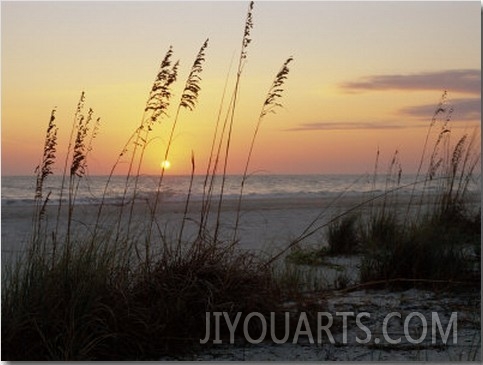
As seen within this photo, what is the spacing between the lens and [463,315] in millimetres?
4082

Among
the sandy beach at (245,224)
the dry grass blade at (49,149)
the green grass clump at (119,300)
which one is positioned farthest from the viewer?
the sandy beach at (245,224)

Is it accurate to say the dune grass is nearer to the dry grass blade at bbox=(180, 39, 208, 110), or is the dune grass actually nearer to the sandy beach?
the dry grass blade at bbox=(180, 39, 208, 110)

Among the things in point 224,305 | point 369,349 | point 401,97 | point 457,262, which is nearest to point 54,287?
point 224,305

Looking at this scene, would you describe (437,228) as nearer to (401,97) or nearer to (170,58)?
(401,97)

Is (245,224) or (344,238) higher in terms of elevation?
(344,238)

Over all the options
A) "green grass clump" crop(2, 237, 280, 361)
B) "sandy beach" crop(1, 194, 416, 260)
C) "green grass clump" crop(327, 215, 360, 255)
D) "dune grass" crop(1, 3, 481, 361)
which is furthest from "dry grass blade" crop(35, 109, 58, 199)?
"green grass clump" crop(327, 215, 360, 255)

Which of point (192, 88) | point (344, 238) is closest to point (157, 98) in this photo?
point (192, 88)

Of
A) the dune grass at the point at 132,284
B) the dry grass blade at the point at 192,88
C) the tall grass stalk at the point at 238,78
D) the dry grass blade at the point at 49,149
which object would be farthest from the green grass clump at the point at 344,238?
the dry grass blade at the point at 49,149

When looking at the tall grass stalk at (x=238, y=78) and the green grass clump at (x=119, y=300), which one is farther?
the tall grass stalk at (x=238, y=78)

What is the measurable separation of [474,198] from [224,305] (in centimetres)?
538

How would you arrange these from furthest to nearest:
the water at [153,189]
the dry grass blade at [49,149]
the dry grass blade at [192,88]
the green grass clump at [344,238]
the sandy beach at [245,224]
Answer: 1. the sandy beach at [245,224]
2. the green grass clump at [344,238]
3. the water at [153,189]
4. the dry grass blade at [192,88]
5. the dry grass blade at [49,149]

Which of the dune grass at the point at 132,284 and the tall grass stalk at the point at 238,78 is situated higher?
the tall grass stalk at the point at 238,78

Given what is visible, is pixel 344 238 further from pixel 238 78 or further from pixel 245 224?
pixel 245 224

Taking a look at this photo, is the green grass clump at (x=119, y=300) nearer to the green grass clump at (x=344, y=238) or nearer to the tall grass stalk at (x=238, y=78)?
the tall grass stalk at (x=238, y=78)
